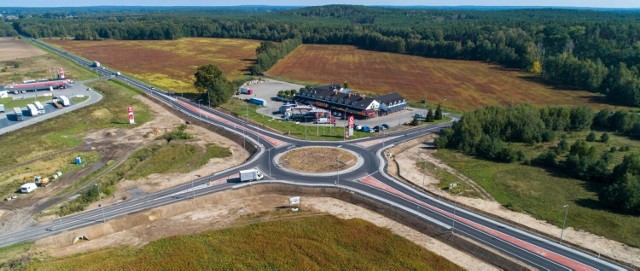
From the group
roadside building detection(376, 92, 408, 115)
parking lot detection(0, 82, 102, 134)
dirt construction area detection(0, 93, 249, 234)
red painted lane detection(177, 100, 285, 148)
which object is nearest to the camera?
dirt construction area detection(0, 93, 249, 234)

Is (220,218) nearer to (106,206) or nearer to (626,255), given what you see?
(106,206)

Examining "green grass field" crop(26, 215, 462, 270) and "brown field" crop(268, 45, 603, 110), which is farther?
"brown field" crop(268, 45, 603, 110)

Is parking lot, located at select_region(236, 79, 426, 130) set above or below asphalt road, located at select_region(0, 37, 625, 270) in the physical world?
above

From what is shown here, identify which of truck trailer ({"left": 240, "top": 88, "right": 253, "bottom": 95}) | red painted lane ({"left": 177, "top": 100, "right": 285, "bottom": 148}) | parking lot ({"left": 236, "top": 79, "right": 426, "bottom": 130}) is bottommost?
red painted lane ({"left": 177, "top": 100, "right": 285, "bottom": 148})

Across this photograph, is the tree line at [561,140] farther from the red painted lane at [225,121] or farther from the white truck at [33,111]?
the white truck at [33,111]

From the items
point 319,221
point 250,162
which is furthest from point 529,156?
point 250,162

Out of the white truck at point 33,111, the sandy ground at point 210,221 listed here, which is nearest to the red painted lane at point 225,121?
the sandy ground at point 210,221

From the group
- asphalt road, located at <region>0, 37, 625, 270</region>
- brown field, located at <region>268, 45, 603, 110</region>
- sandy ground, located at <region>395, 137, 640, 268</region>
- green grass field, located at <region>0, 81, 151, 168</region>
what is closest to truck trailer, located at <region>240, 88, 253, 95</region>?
green grass field, located at <region>0, 81, 151, 168</region>

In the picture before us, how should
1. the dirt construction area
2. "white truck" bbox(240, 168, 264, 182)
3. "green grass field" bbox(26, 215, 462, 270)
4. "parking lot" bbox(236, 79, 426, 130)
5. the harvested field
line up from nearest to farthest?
"green grass field" bbox(26, 215, 462, 270), the dirt construction area, "white truck" bbox(240, 168, 264, 182), the harvested field, "parking lot" bbox(236, 79, 426, 130)

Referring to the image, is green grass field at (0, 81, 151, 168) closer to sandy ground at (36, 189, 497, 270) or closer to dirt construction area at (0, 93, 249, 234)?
dirt construction area at (0, 93, 249, 234)
